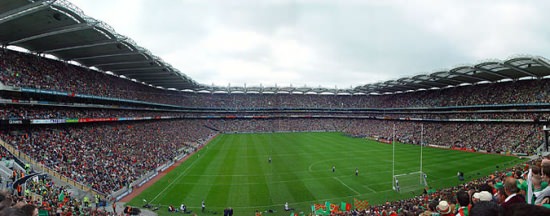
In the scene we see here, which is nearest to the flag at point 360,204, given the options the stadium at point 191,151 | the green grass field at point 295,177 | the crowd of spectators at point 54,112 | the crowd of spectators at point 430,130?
the stadium at point 191,151

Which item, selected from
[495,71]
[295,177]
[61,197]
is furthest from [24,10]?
[495,71]

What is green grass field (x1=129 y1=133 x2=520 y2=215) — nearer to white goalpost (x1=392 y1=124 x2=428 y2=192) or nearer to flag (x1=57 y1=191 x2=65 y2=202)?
white goalpost (x1=392 y1=124 x2=428 y2=192)

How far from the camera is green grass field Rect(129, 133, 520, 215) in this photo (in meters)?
22.6

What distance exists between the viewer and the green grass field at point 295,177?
22562 mm

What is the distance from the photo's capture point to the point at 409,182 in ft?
86.2

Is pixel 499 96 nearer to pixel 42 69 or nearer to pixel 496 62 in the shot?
pixel 496 62

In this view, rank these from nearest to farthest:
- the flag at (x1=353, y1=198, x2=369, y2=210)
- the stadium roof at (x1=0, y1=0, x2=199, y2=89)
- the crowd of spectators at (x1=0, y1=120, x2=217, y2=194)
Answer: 1. the stadium roof at (x1=0, y1=0, x2=199, y2=89)
2. the flag at (x1=353, y1=198, x2=369, y2=210)
3. the crowd of spectators at (x1=0, y1=120, x2=217, y2=194)

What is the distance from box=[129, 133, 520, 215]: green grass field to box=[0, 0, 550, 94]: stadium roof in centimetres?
1415

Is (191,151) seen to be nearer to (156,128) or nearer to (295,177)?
(156,128)

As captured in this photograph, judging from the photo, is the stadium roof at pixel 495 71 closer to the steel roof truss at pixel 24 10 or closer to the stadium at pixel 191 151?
the stadium at pixel 191 151

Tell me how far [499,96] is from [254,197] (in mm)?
51655

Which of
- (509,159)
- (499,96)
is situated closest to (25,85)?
(509,159)

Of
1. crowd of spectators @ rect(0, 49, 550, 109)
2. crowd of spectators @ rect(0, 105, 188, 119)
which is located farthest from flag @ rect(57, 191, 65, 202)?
crowd of spectators @ rect(0, 49, 550, 109)

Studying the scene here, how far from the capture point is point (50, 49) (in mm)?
30250
